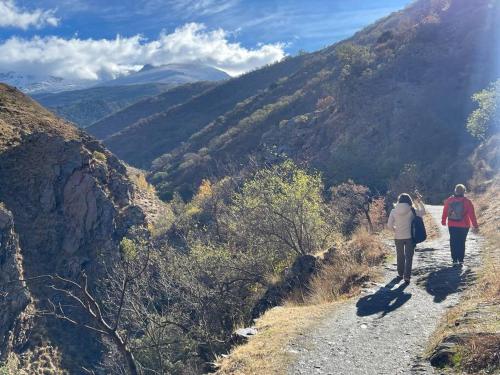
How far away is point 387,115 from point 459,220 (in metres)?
46.2

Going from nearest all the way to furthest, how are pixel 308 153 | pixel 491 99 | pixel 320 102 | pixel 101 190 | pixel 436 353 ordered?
1. pixel 436 353
2. pixel 491 99
3. pixel 101 190
4. pixel 308 153
5. pixel 320 102

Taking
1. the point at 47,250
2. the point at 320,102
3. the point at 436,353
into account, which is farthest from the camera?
the point at 320,102

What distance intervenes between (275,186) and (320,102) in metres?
56.8

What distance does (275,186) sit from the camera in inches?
774

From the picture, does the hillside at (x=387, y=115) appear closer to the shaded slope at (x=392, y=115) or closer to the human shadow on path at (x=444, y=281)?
the shaded slope at (x=392, y=115)

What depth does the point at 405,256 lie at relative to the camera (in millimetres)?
10375

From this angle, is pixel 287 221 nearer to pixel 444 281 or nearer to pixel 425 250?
pixel 425 250

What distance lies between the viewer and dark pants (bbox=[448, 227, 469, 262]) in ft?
35.8

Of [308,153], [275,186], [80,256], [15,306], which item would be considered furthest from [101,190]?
[275,186]

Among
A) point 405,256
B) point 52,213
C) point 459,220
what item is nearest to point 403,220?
point 405,256

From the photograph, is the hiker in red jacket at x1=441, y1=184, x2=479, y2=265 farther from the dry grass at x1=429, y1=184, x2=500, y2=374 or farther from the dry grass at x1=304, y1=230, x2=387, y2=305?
the dry grass at x1=304, y1=230, x2=387, y2=305

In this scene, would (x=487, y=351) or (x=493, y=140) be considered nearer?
(x=487, y=351)

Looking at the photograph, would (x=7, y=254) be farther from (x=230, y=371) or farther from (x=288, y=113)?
(x=288, y=113)

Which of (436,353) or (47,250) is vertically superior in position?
(436,353)
